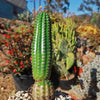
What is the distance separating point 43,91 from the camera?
48.4 inches

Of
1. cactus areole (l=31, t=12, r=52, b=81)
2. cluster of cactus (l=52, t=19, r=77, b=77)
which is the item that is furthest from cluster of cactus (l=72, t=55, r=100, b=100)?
cactus areole (l=31, t=12, r=52, b=81)

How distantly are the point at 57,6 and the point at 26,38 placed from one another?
828cm

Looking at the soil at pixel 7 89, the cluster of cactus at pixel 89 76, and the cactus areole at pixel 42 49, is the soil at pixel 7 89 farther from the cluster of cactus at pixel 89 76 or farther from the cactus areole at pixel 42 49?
the cactus areole at pixel 42 49

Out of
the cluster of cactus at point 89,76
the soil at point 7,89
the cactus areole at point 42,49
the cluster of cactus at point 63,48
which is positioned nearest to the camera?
the cactus areole at point 42,49

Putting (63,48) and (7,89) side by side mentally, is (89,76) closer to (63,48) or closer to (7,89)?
(63,48)

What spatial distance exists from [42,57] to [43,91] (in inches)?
15.4

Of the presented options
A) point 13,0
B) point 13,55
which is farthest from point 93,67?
point 13,0

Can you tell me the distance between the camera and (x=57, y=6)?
1098 centimetres

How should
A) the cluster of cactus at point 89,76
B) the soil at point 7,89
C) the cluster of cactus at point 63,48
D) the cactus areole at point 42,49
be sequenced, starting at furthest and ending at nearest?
the cluster of cactus at point 63,48
the soil at point 7,89
the cluster of cactus at point 89,76
the cactus areole at point 42,49

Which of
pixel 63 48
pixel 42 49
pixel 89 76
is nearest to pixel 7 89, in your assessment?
pixel 63 48

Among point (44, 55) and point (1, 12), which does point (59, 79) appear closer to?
point (44, 55)

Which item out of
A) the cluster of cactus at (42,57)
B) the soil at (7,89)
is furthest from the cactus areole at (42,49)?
the soil at (7,89)

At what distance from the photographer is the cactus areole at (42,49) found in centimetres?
120

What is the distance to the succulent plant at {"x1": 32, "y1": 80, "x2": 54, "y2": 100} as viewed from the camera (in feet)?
4.04
